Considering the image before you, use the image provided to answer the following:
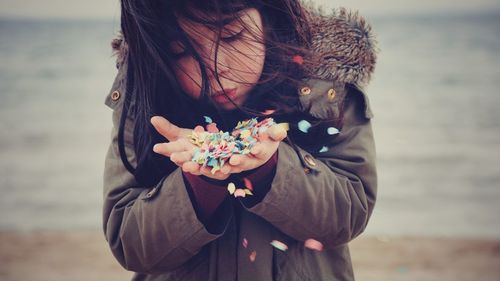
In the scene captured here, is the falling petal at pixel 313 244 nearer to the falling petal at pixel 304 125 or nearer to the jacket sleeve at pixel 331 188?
the jacket sleeve at pixel 331 188

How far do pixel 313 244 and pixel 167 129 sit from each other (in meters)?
0.56

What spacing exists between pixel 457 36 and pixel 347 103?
2341cm

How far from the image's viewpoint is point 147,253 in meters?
1.71

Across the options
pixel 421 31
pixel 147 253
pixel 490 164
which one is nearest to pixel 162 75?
pixel 147 253

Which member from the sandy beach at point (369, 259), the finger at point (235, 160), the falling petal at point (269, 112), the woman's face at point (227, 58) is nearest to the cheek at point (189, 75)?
the woman's face at point (227, 58)

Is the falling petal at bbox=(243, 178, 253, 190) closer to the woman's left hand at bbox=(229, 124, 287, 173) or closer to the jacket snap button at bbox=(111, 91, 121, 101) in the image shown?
the woman's left hand at bbox=(229, 124, 287, 173)

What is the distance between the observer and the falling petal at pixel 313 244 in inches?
69.8

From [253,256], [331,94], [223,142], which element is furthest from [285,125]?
[253,256]

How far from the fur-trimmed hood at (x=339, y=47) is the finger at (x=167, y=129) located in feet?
1.03

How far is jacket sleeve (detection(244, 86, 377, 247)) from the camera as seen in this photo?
1.66 metres

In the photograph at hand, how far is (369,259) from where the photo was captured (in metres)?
4.37

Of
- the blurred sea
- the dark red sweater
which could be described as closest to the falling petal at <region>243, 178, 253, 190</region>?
the dark red sweater

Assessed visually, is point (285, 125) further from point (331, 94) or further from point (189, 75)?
point (189, 75)

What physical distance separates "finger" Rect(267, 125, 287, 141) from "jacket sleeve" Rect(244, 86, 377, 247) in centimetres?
15
